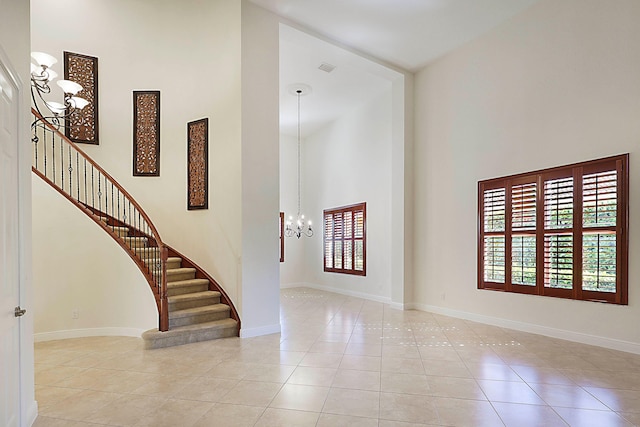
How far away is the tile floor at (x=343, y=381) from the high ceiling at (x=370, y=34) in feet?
14.5

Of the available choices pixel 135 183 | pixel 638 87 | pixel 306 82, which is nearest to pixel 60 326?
pixel 135 183

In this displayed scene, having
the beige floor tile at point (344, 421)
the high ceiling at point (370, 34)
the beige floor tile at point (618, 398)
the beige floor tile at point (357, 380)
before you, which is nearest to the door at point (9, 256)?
the beige floor tile at point (344, 421)

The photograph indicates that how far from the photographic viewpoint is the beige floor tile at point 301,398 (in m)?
2.87

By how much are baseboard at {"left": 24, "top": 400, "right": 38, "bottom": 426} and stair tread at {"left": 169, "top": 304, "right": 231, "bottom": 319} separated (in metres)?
1.97

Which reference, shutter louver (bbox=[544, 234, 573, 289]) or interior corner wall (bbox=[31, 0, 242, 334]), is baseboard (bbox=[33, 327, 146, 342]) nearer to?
interior corner wall (bbox=[31, 0, 242, 334])

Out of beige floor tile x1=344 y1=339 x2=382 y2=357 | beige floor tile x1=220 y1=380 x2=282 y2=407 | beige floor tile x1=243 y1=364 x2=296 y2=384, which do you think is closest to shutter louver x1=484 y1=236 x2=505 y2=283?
beige floor tile x1=344 y1=339 x2=382 y2=357

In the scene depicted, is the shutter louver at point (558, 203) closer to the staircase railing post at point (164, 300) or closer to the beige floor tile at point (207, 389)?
the beige floor tile at point (207, 389)

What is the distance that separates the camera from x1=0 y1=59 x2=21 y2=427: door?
7.05 feet

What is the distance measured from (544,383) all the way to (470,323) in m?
2.31

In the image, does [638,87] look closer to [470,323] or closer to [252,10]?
[470,323]

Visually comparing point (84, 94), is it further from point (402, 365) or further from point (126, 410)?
point (402, 365)

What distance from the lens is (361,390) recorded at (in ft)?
10.4

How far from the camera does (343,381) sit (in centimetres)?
336

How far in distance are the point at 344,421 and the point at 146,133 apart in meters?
6.01
